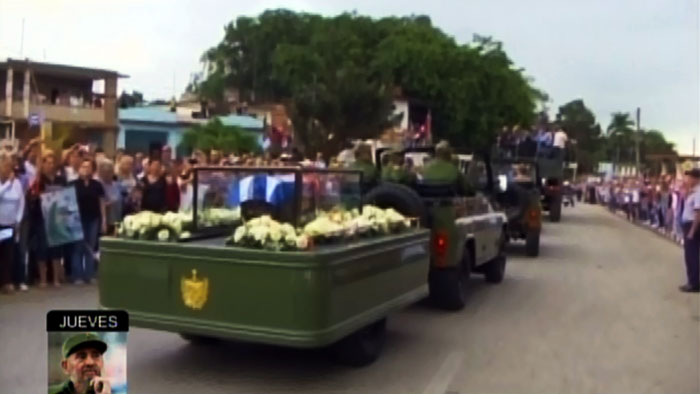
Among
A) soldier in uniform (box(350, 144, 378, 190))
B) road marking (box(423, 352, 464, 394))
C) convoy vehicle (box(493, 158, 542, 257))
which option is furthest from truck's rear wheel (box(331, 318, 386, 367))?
convoy vehicle (box(493, 158, 542, 257))

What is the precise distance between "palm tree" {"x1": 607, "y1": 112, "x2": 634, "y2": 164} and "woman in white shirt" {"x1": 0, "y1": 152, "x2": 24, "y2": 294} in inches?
4461

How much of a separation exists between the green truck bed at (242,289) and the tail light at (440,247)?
264 cm

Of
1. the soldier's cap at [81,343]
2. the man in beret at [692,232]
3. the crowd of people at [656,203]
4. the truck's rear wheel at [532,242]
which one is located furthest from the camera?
the crowd of people at [656,203]

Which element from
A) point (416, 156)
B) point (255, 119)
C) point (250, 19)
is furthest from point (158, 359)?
point (250, 19)

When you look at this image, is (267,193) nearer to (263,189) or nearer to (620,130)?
(263,189)

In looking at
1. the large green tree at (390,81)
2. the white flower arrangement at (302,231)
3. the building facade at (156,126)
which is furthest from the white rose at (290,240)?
the building facade at (156,126)

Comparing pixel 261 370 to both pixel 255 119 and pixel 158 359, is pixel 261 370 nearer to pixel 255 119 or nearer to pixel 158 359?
pixel 158 359

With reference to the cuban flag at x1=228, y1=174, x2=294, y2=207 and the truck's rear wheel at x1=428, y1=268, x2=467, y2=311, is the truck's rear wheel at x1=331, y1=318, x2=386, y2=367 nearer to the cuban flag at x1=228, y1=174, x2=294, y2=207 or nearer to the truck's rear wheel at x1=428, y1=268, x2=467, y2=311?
the cuban flag at x1=228, y1=174, x2=294, y2=207

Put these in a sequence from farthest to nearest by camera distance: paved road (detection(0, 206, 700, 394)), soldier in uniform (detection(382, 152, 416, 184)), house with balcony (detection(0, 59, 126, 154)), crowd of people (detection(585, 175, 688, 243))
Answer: house with balcony (detection(0, 59, 126, 154)), crowd of people (detection(585, 175, 688, 243)), soldier in uniform (detection(382, 152, 416, 184)), paved road (detection(0, 206, 700, 394))

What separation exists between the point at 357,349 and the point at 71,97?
1625 inches

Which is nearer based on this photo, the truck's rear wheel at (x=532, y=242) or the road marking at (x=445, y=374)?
the road marking at (x=445, y=374)

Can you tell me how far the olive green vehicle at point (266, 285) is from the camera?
654 cm

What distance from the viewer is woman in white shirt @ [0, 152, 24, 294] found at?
34.9 feet

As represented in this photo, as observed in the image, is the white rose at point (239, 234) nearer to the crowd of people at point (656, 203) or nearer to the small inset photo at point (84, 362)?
the small inset photo at point (84, 362)
